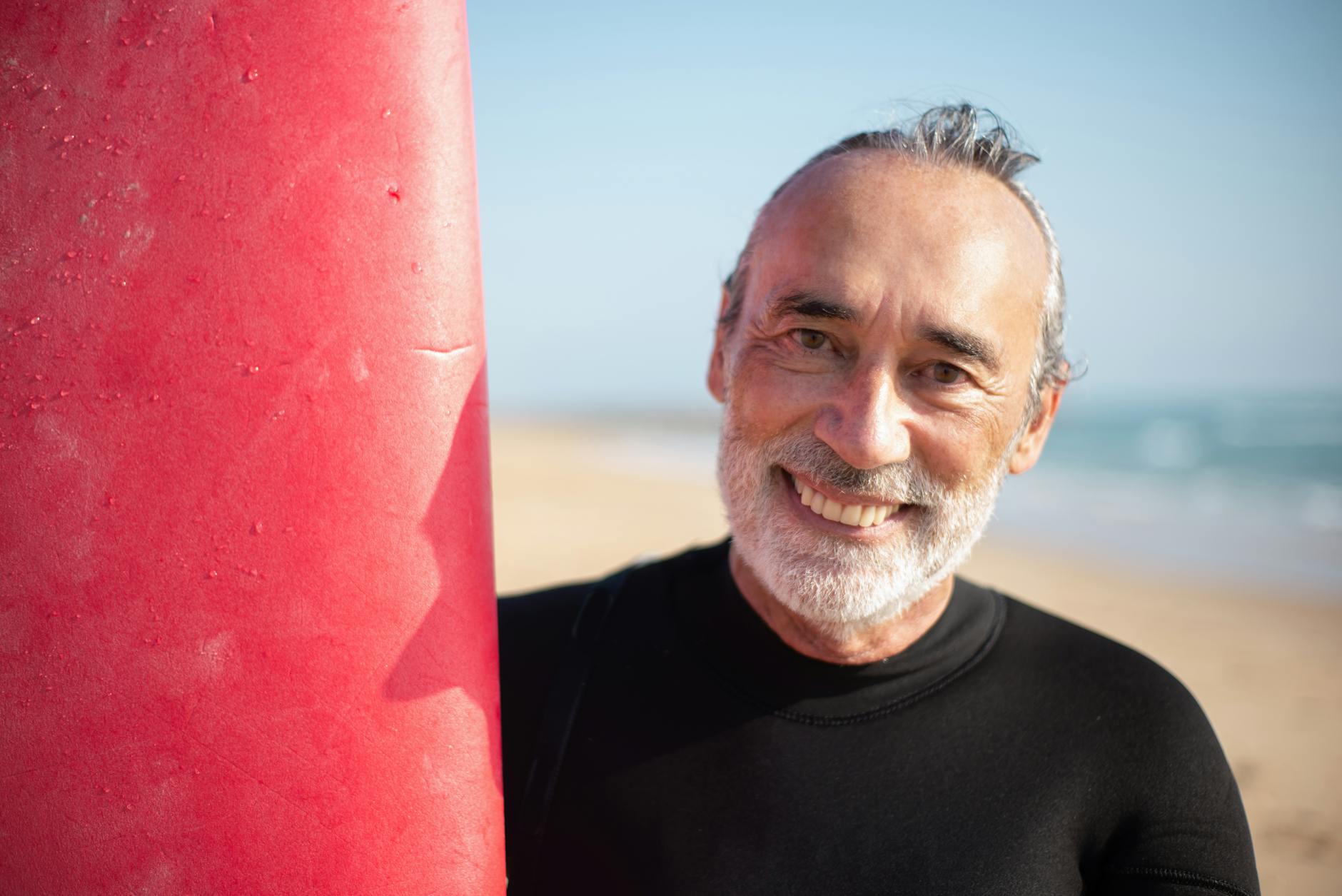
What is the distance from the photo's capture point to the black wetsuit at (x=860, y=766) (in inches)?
57.5

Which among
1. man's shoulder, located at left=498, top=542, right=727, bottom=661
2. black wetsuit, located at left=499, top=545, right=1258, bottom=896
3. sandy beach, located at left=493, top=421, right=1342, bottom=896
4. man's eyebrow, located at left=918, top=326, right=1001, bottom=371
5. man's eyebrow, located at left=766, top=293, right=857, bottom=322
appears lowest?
sandy beach, located at left=493, top=421, right=1342, bottom=896

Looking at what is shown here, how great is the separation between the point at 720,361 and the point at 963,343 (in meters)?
0.61

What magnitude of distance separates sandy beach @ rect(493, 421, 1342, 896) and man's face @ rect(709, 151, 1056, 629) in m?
3.48

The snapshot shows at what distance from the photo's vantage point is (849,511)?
1.63 meters

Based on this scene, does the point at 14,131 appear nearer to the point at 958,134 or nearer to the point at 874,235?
the point at 874,235

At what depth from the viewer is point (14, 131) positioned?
107 centimetres

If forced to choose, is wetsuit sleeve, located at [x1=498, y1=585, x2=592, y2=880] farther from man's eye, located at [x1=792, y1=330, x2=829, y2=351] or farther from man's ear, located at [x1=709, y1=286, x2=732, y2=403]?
man's eye, located at [x1=792, y1=330, x2=829, y2=351]

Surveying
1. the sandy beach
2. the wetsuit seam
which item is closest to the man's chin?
the wetsuit seam

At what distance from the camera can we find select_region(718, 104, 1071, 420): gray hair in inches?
66.9

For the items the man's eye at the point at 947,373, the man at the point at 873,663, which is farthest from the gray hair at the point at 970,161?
the man's eye at the point at 947,373

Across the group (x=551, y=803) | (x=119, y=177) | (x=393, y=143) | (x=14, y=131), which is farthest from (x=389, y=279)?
(x=551, y=803)

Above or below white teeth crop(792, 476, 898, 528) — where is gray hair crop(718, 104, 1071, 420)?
above

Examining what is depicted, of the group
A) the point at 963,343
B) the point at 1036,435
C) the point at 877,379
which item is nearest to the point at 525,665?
the point at 877,379

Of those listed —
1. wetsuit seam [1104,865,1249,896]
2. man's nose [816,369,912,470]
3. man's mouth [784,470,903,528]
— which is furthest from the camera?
man's mouth [784,470,903,528]
